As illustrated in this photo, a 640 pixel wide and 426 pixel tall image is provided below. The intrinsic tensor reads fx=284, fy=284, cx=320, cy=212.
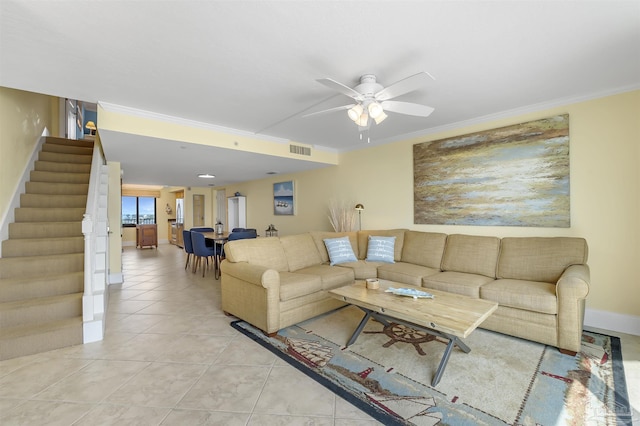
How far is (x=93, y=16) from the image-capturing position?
1697 mm

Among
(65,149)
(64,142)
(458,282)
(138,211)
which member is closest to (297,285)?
(458,282)

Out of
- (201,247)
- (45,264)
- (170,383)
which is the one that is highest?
(45,264)

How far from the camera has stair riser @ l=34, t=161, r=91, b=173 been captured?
169 inches

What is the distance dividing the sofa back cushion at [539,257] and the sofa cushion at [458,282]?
279 mm

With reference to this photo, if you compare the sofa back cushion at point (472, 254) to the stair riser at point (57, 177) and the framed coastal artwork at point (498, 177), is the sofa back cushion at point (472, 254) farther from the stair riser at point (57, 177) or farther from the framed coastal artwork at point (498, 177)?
the stair riser at point (57, 177)

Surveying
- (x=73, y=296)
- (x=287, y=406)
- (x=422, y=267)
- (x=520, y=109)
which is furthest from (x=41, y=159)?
(x=520, y=109)

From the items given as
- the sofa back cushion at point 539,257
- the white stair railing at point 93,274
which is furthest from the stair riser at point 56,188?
the sofa back cushion at point 539,257

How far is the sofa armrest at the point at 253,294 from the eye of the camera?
2805 millimetres

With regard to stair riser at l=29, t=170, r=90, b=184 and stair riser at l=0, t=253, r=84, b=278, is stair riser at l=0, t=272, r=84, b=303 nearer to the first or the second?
stair riser at l=0, t=253, r=84, b=278

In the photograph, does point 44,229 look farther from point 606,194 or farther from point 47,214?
point 606,194

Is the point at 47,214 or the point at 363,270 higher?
the point at 47,214

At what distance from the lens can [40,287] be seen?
9.58ft

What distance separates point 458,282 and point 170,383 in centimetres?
284

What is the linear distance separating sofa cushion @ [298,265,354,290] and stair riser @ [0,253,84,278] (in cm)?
260
